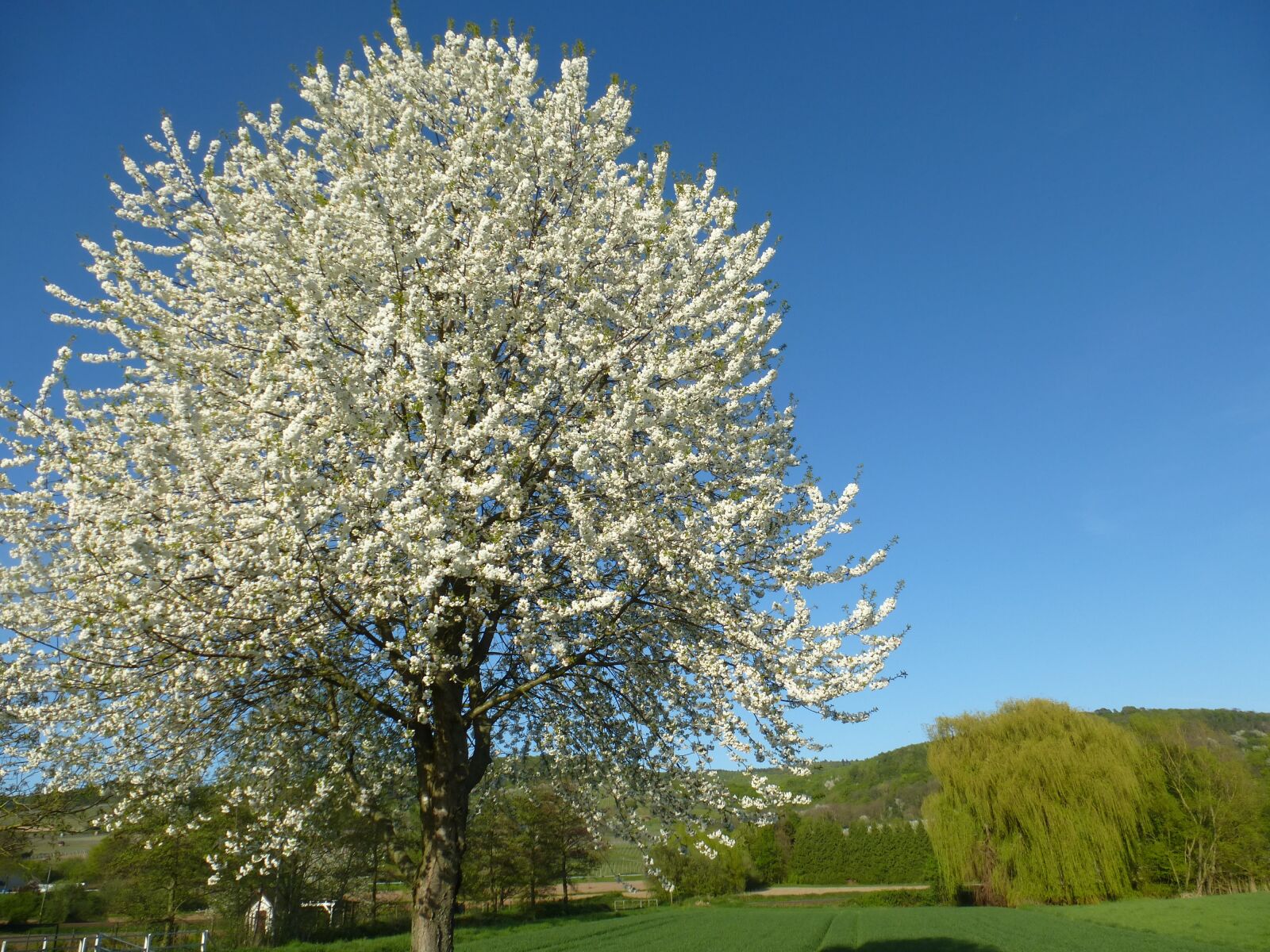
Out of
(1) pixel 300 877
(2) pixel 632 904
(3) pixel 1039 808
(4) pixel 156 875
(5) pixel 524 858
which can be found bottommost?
(2) pixel 632 904

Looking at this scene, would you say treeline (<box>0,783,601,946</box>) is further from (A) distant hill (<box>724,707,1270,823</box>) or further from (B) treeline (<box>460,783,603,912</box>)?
(A) distant hill (<box>724,707,1270,823</box>)

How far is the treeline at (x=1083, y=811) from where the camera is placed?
1608 inches

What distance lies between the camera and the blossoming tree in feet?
24.5

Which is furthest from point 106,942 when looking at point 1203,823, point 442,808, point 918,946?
point 1203,823

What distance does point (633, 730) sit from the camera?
33.6 feet

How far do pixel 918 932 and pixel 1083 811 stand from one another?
17.1 meters

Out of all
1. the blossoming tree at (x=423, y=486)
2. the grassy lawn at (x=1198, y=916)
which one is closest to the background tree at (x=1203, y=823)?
the grassy lawn at (x=1198, y=916)

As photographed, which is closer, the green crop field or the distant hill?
the green crop field

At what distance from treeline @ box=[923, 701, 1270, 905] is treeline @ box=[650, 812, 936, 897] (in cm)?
2159

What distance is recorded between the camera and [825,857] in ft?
243

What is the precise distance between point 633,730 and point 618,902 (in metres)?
58.2

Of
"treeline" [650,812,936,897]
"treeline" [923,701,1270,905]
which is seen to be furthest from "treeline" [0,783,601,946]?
"treeline" [923,701,1270,905]

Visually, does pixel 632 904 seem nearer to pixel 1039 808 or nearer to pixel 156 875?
pixel 1039 808

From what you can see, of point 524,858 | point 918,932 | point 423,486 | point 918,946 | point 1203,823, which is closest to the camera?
point 423,486
